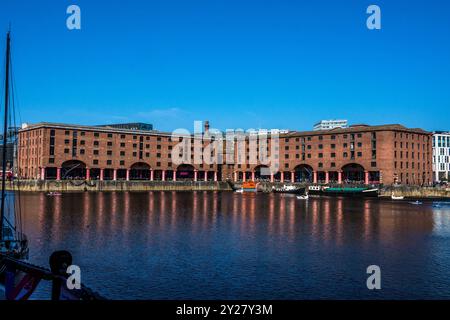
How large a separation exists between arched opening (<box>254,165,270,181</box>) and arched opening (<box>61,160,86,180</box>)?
6429 centimetres

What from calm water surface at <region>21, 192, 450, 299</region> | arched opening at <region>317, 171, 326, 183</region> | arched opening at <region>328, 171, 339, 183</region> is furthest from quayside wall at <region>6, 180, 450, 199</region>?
calm water surface at <region>21, 192, 450, 299</region>

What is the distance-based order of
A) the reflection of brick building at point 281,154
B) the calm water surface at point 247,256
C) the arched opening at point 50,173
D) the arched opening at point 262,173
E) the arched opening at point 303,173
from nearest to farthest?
the calm water surface at point 247,256 → the reflection of brick building at point 281,154 → the arched opening at point 50,173 → the arched opening at point 303,173 → the arched opening at point 262,173

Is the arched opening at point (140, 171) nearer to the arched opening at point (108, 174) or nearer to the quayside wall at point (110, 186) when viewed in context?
the arched opening at point (108, 174)

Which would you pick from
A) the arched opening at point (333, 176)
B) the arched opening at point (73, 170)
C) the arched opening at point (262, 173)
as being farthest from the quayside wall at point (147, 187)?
the arched opening at point (333, 176)

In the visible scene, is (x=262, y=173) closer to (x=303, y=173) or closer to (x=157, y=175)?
(x=303, y=173)

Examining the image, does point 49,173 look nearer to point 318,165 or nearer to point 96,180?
point 96,180

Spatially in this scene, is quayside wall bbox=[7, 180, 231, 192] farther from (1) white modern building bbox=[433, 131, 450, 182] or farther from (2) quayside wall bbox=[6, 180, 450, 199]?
(1) white modern building bbox=[433, 131, 450, 182]

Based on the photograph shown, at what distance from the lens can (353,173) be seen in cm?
13925

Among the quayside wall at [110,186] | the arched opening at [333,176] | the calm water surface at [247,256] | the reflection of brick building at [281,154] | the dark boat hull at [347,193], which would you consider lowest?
the calm water surface at [247,256]

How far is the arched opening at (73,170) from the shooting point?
5285 inches

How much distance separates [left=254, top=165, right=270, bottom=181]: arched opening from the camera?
16525 cm

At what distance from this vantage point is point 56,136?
131875 millimetres

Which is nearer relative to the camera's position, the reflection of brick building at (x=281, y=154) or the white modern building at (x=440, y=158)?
the reflection of brick building at (x=281, y=154)

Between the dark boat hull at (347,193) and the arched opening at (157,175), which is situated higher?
the arched opening at (157,175)
